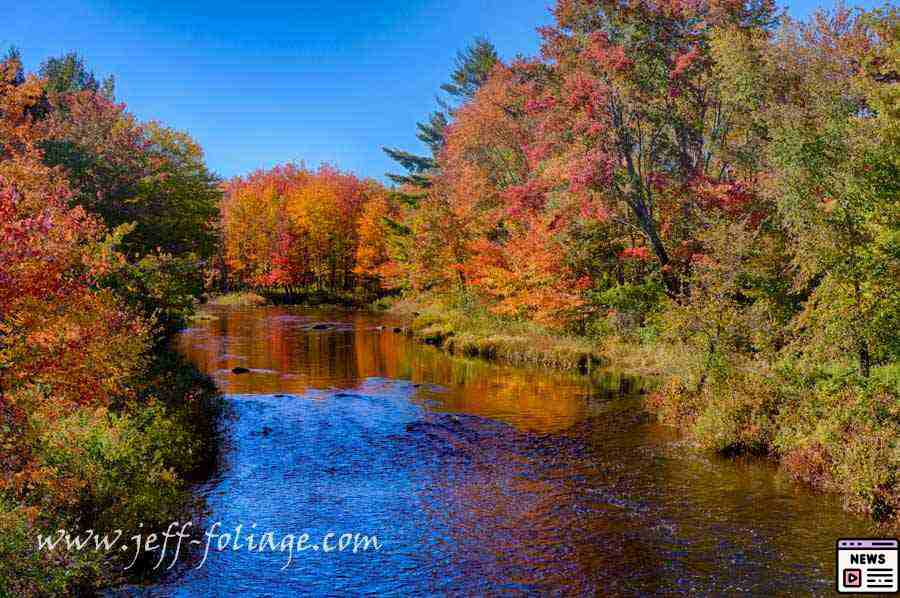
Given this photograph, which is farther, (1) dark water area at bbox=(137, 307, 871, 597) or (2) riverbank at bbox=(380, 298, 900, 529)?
(2) riverbank at bbox=(380, 298, 900, 529)

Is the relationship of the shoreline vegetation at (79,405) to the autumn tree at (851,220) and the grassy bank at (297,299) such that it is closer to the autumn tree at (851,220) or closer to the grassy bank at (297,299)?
the autumn tree at (851,220)

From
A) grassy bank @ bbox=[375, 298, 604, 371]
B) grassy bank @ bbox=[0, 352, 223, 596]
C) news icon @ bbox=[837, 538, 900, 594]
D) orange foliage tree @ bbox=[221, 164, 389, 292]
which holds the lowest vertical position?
news icon @ bbox=[837, 538, 900, 594]

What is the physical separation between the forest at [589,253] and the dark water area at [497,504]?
1385mm

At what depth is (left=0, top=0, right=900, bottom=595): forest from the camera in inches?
454

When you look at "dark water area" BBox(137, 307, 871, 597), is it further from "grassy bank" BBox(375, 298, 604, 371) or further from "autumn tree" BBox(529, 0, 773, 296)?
Answer: "autumn tree" BBox(529, 0, 773, 296)

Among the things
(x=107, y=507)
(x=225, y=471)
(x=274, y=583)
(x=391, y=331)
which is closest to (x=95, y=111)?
(x=391, y=331)

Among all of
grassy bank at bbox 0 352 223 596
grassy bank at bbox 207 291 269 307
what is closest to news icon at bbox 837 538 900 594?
grassy bank at bbox 0 352 223 596

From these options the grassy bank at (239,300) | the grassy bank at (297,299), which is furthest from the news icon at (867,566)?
the grassy bank at (239,300)

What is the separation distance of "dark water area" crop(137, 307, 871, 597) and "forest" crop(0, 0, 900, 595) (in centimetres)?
138

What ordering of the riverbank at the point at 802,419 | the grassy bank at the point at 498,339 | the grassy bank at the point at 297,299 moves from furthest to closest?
the grassy bank at the point at 297,299 → the grassy bank at the point at 498,339 → the riverbank at the point at 802,419

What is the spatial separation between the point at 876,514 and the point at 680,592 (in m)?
5.42

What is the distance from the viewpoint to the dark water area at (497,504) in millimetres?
11688

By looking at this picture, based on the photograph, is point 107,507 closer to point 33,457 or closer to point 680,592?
point 33,457

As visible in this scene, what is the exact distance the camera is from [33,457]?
1028 centimetres
